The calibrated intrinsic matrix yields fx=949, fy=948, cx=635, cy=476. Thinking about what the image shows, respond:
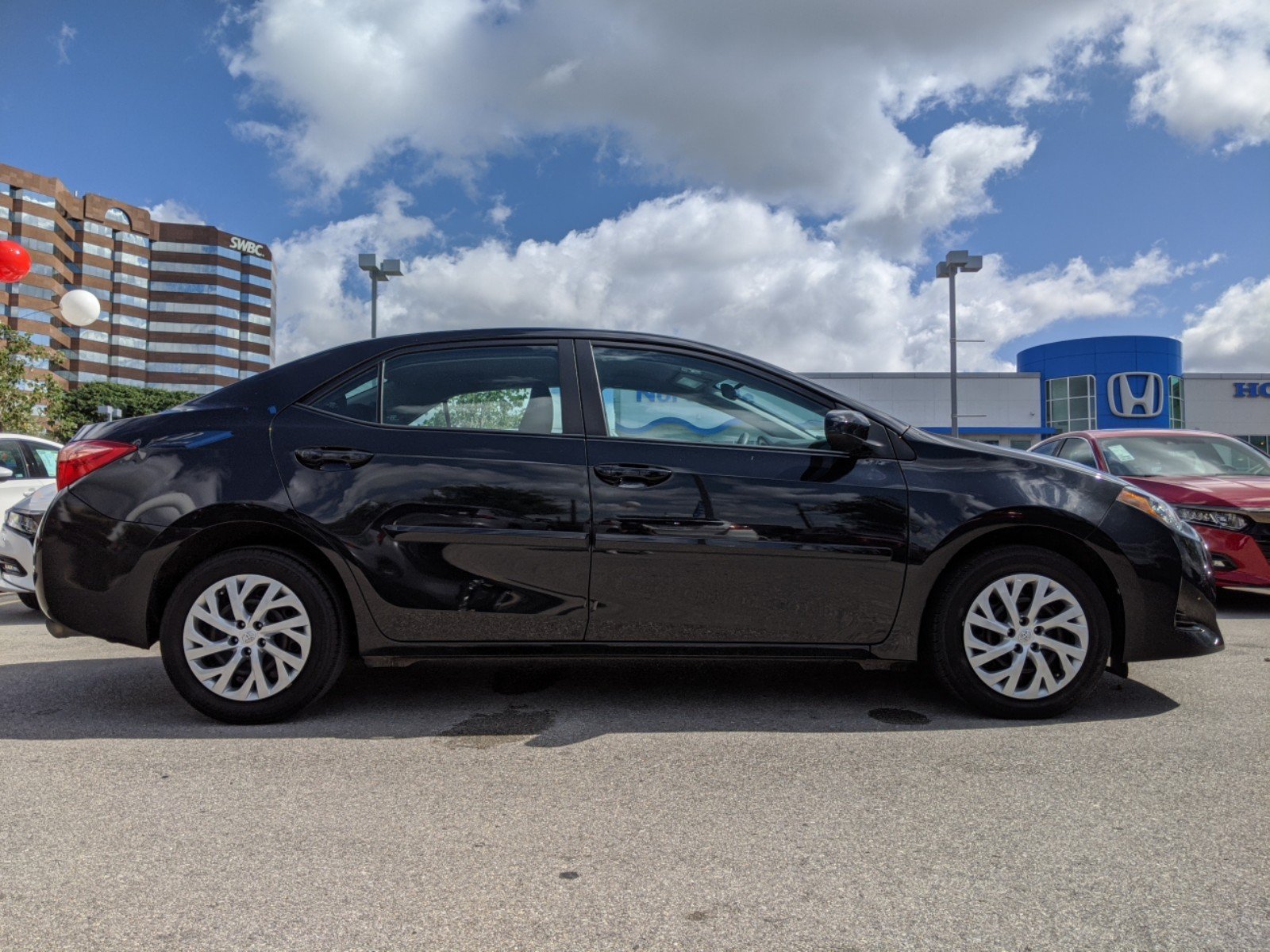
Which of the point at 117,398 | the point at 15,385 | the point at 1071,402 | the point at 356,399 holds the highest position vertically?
the point at 117,398

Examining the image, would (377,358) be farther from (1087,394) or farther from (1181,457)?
(1087,394)

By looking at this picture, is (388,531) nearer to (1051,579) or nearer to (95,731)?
(95,731)

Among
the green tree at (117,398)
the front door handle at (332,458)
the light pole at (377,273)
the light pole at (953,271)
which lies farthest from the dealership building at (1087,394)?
the green tree at (117,398)

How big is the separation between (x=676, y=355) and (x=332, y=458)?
1.47m

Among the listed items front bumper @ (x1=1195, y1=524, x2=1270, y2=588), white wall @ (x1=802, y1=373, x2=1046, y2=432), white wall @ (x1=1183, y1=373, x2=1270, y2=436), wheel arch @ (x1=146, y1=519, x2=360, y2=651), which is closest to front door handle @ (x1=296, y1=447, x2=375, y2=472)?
wheel arch @ (x1=146, y1=519, x2=360, y2=651)

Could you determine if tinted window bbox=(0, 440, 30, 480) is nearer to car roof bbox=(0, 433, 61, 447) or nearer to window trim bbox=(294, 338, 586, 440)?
car roof bbox=(0, 433, 61, 447)

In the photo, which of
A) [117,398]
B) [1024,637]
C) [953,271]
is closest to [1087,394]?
[953,271]

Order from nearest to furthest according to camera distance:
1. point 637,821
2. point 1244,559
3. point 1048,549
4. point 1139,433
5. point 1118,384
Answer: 1. point 637,821
2. point 1048,549
3. point 1244,559
4. point 1139,433
5. point 1118,384

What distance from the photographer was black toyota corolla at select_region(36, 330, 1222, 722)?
3.66 metres

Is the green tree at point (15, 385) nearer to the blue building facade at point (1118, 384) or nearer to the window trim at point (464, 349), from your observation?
the window trim at point (464, 349)

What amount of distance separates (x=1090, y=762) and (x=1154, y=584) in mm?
971

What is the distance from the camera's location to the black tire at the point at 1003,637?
12.3ft

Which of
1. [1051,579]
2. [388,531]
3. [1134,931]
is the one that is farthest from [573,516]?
[1134,931]

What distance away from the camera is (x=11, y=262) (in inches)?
546
